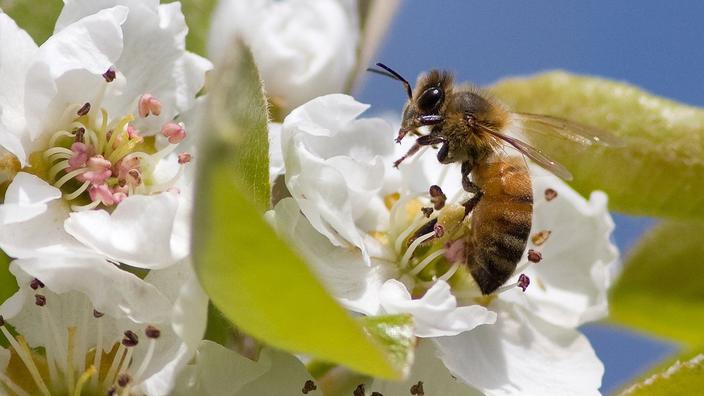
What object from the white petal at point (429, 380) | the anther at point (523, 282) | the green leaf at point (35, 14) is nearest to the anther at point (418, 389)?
the white petal at point (429, 380)

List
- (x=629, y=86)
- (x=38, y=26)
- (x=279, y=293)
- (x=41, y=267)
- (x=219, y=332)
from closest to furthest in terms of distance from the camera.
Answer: (x=279, y=293) < (x=41, y=267) < (x=219, y=332) < (x=38, y=26) < (x=629, y=86)

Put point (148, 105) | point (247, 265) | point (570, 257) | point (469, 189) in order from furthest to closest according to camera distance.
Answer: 1. point (570, 257)
2. point (469, 189)
3. point (148, 105)
4. point (247, 265)

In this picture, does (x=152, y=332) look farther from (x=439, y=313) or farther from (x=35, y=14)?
(x=35, y=14)

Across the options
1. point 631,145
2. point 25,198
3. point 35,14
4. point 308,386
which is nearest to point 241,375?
point 308,386

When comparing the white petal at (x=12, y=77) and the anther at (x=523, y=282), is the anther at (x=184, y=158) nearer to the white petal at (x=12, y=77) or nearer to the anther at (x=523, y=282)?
the white petal at (x=12, y=77)

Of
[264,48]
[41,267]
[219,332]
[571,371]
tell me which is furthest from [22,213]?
[264,48]

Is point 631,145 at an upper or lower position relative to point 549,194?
upper

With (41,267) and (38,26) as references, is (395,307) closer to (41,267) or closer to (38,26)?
(41,267)
